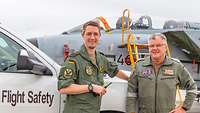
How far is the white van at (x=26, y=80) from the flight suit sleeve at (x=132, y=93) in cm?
70

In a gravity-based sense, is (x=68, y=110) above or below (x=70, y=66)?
below

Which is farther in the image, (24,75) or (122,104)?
(122,104)

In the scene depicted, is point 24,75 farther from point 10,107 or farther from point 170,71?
point 170,71

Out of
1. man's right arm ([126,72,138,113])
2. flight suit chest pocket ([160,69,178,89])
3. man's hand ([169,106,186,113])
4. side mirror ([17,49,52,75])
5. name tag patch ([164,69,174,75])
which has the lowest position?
man's hand ([169,106,186,113])

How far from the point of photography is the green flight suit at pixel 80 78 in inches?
171

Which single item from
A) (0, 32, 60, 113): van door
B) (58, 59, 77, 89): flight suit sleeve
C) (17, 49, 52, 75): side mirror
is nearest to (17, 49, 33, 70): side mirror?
(17, 49, 52, 75): side mirror

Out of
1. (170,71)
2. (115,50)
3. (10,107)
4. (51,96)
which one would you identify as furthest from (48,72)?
(115,50)

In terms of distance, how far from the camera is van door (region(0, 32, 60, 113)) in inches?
180

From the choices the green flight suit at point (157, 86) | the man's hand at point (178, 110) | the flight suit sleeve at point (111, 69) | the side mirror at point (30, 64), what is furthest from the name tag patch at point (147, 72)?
the side mirror at point (30, 64)

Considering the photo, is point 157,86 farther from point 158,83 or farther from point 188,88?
point 188,88

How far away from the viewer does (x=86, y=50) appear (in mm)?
4496

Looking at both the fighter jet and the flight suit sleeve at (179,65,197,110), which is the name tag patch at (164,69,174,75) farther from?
the fighter jet

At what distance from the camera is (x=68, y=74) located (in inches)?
170

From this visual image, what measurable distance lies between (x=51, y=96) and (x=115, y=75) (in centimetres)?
73
